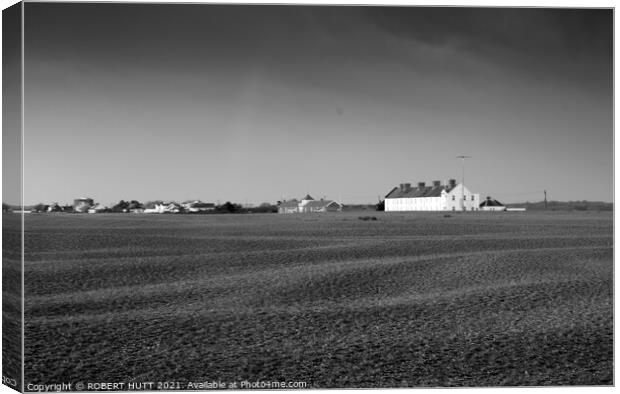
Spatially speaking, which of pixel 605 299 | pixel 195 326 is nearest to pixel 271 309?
pixel 195 326

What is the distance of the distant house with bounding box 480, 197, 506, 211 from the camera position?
4.99 m

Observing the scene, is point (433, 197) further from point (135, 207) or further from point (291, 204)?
point (135, 207)

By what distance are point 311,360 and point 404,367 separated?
528 millimetres

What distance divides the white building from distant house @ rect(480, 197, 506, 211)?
143mm

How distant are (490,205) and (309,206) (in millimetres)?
1525

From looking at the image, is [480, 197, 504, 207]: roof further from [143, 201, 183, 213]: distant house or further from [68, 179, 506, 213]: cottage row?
[143, 201, 183, 213]: distant house

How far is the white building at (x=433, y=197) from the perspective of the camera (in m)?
4.84

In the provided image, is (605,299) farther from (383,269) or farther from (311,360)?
(311,360)

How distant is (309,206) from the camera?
5.05m

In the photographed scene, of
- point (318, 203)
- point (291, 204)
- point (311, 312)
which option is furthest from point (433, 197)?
point (311, 312)

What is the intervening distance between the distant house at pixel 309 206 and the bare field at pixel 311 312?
0.43 ft

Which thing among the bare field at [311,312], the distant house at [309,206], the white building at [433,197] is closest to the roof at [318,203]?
the distant house at [309,206]

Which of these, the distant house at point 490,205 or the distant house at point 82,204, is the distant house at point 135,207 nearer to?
the distant house at point 82,204

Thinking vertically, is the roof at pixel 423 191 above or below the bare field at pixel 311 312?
above
